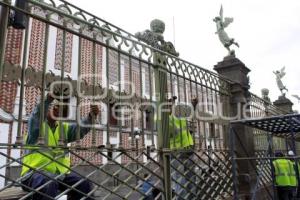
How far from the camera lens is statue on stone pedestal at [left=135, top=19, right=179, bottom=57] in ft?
13.2

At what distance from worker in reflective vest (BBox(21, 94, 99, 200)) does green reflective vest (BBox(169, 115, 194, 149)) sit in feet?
4.23

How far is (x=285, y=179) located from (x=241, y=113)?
9.06ft

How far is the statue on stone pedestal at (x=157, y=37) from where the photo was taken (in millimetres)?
4025

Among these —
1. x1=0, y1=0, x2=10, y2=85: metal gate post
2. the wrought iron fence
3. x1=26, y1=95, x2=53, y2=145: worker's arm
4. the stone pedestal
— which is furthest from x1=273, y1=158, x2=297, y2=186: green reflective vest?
x1=0, y1=0, x2=10, y2=85: metal gate post

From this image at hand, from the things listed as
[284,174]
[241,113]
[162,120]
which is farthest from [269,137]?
[162,120]

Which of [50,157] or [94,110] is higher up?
[94,110]

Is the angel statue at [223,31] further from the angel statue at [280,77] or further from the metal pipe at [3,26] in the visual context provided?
the angel statue at [280,77]

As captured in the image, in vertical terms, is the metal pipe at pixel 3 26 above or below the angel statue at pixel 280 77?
below

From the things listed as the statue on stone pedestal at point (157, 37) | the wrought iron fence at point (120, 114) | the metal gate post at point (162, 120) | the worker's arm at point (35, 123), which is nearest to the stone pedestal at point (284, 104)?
the wrought iron fence at point (120, 114)

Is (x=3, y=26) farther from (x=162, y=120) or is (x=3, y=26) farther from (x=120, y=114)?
(x=162, y=120)

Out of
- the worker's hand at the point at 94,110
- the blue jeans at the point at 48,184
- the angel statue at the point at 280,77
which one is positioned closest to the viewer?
the blue jeans at the point at 48,184

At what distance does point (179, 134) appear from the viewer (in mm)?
4168

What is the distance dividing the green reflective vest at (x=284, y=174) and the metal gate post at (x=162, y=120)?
188 inches

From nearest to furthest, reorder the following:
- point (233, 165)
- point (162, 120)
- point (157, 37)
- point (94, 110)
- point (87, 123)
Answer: point (94, 110)
point (87, 123)
point (162, 120)
point (157, 37)
point (233, 165)
